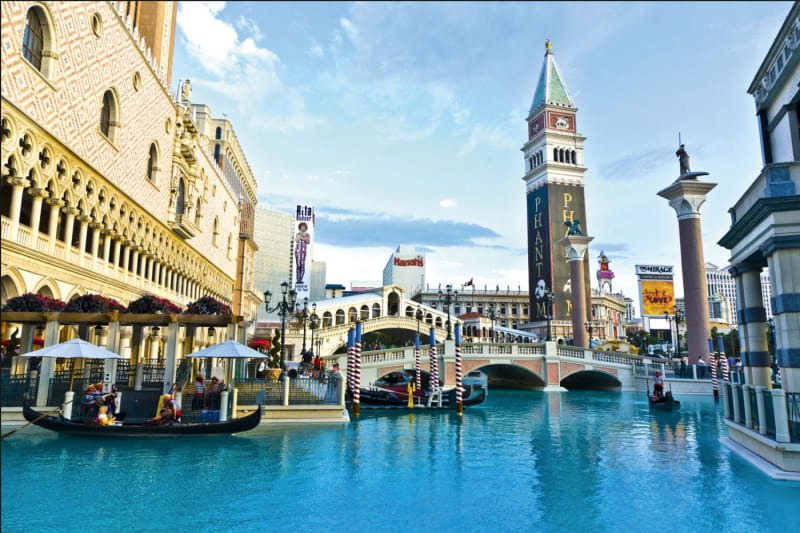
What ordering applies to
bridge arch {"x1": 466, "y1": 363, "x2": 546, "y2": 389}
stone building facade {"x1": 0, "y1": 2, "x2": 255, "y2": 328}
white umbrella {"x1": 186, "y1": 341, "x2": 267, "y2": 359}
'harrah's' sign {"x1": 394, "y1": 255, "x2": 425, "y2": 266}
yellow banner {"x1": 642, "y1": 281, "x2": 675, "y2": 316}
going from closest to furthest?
1. white umbrella {"x1": 186, "y1": 341, "x2": 267, "y2": 359}
2. stone building facade {"x1": 0, "y1": 2, "x2": 255, "y2": 328}
3. bridge arch {"x1": 466, "y1": 363, "x2": 546, "y2": 389}
4. yellow banner {"x1": 642, "y1": 281, "x2": 675, "y2": 316}
5. 'harrah's' sign {"x1": 394, "y1": 255, "x2": 425, "y2": 266}

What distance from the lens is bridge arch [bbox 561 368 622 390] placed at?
33194 millimetres

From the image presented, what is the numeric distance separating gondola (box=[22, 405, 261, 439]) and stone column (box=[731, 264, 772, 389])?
11.1 meters

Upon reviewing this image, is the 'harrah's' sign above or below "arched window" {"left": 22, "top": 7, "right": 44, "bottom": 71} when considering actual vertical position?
above

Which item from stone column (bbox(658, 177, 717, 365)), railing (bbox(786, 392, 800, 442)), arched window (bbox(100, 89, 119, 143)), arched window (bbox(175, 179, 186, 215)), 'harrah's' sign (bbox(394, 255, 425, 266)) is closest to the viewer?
railing (bbox(786, 392, 800, 442))

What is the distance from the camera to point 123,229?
2269 centimetres

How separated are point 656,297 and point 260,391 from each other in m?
38.4

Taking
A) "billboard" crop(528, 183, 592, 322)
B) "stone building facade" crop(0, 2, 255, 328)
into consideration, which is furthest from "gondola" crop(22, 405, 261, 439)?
"billboard" crop(528, 183, 592, 322)

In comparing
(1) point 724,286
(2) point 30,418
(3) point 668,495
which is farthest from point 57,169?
(1) point 724,286

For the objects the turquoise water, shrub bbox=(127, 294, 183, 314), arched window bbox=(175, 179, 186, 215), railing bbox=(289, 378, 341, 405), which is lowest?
the turquoise water

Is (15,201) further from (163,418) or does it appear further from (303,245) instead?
(303,245)

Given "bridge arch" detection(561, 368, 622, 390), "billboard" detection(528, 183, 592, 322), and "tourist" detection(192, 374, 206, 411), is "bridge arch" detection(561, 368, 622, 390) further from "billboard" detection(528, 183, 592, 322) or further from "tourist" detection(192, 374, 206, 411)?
"tourist" detection(192, 374, 206, 411)

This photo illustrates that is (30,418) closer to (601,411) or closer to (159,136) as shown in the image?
(159,136)

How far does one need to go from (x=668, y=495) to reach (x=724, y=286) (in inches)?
6718

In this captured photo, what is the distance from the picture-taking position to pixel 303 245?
6725 centimetres
